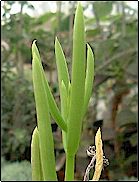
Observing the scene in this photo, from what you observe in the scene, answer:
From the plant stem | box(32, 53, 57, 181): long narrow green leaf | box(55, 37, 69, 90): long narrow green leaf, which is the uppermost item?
box(55, 37, 69, 90): long narrow green leaf

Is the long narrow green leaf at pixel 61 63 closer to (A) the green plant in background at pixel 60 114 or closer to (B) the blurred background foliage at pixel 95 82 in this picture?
(A) the green plant in background at pixel 60 114

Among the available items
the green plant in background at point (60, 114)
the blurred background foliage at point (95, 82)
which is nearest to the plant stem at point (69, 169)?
the green plant in background at point (60, 114)

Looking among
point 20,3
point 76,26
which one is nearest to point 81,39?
point 76,26

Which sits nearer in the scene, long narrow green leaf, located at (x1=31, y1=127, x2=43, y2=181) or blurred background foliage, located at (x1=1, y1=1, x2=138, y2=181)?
long narrow green leaf, located at (x1=31, y1=127, x2=43, y2=181)

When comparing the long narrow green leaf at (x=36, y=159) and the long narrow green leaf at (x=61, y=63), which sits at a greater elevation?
the long narrow green leaf at (x=61, y=63)

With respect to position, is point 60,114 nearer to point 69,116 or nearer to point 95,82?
point 69,116

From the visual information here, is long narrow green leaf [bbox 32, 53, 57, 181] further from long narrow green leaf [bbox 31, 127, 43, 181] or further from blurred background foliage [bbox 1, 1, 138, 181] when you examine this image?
blurred background foliage [bbox 1, 1, 138, 181]

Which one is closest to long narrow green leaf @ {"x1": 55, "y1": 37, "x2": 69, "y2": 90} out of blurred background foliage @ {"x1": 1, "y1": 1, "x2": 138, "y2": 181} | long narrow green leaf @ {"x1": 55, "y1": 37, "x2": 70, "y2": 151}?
long narrow green leaf @ {"x1": 55, "y1": 37, "x2": 70, "y2": 151}
